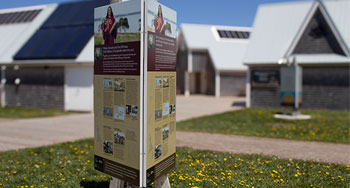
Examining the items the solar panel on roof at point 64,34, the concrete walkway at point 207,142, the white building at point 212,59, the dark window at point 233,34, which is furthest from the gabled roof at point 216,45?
the concrete walkway at point 207,142

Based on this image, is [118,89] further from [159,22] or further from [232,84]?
[232,84]

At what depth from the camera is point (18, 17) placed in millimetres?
25109

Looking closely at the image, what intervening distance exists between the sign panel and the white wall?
396 inches

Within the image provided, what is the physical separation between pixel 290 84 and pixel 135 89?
13.5 m

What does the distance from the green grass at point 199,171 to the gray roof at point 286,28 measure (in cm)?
1355

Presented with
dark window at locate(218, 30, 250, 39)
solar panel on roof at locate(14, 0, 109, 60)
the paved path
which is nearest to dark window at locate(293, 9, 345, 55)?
the paved path

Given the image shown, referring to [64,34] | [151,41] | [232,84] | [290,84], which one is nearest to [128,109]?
[151,41]

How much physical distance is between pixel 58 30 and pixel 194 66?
15339 mm

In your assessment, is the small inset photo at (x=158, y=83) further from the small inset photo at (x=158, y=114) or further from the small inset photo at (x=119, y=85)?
the small inset photo at (x=119, y=85)

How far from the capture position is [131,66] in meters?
4.21

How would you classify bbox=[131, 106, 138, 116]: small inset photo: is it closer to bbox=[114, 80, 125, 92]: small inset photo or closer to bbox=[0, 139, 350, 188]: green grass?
bbox=[114, 80, 125, 92]: small inset photo

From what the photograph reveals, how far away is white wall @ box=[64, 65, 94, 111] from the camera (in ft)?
61.3

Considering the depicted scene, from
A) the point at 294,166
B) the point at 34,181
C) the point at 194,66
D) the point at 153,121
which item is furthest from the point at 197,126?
the point at 194,66

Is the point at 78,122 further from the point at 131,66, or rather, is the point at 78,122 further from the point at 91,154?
the point at 131,66
